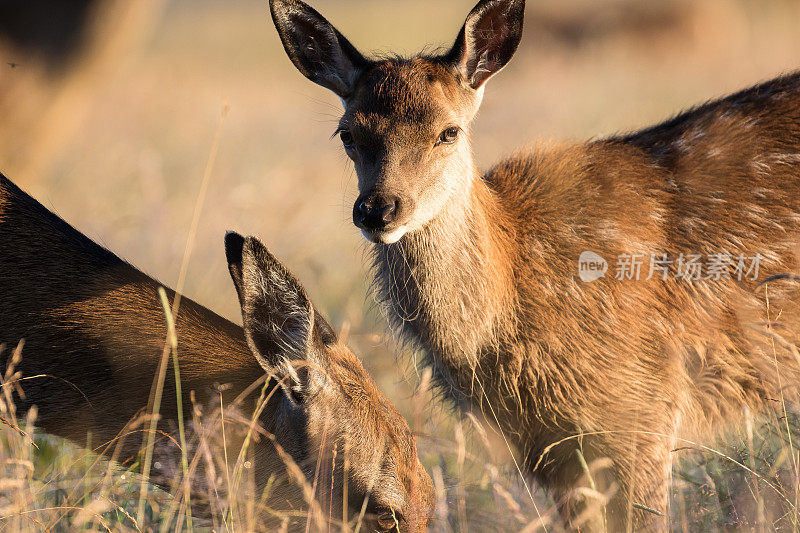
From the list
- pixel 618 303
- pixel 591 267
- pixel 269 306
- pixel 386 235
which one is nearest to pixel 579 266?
pixel 591 267

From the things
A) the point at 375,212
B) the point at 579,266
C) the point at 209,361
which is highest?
the point at 579,266

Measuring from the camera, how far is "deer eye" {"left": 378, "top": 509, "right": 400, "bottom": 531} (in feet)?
10.7

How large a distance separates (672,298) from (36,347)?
2.74 meters

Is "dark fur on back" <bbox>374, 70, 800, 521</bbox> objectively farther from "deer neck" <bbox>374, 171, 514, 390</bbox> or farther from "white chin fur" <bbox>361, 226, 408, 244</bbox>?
"white chin fur" <bbox>361, 226, 408, 244</bbox>

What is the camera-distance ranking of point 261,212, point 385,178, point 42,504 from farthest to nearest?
point 261,212
point 42,504
point 385,178

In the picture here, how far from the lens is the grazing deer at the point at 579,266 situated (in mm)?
4027

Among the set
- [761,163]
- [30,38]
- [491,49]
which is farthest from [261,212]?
[761,163]

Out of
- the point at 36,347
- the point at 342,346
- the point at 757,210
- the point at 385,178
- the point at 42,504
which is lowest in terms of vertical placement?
the point at 42,504

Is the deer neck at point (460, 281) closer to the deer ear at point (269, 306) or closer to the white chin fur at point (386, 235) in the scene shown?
the white chin fur at point (386, 235)

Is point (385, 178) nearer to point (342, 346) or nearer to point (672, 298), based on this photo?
point (342, 346)

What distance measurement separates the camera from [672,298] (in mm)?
4211

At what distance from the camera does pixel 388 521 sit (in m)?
3.30

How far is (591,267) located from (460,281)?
59cm

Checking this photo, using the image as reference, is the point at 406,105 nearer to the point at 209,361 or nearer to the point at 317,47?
the point at 317,47
